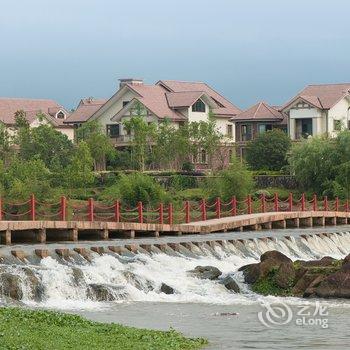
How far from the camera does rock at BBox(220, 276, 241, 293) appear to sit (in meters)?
34.4

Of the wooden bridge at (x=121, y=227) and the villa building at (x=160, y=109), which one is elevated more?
the villa building at (x=160, y=109)

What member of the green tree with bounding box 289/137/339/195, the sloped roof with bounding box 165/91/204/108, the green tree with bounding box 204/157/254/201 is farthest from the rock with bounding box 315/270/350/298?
the sloped roof with bounding box 165/91/204/108

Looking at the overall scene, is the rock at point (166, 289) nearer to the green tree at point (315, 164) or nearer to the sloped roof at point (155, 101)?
the green tree at point (315, 164)

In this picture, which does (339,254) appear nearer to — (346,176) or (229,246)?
(229,246)

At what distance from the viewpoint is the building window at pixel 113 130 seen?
4082 inches

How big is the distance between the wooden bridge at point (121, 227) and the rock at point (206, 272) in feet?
24.3

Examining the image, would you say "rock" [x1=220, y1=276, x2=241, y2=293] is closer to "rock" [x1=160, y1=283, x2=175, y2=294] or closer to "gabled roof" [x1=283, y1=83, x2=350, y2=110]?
"rock" [x1=160, y1=283, x2=175, y2=294]

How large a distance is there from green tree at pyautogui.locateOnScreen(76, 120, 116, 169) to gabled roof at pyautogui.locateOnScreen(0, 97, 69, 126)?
7.19 meters

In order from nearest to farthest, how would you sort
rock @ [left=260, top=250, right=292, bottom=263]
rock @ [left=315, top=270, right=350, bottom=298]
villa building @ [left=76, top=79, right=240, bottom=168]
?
rock @ [left=315, top=270, right=350, bottom=298] < rock @ [left=260, top=250, right=292, bottom=263] < villa building @ [left=76, top=79, right=240, bottom=168]

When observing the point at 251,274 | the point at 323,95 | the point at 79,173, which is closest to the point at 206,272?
the point at 251,274

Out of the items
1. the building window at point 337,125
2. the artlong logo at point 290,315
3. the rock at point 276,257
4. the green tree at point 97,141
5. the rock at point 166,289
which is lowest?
the artlong logo at point 290,315

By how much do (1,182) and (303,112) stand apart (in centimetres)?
3714

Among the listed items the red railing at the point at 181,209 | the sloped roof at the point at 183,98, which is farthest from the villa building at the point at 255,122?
the red railing at the point at 181,209

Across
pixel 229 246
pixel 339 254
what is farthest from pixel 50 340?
pixel 339 254
